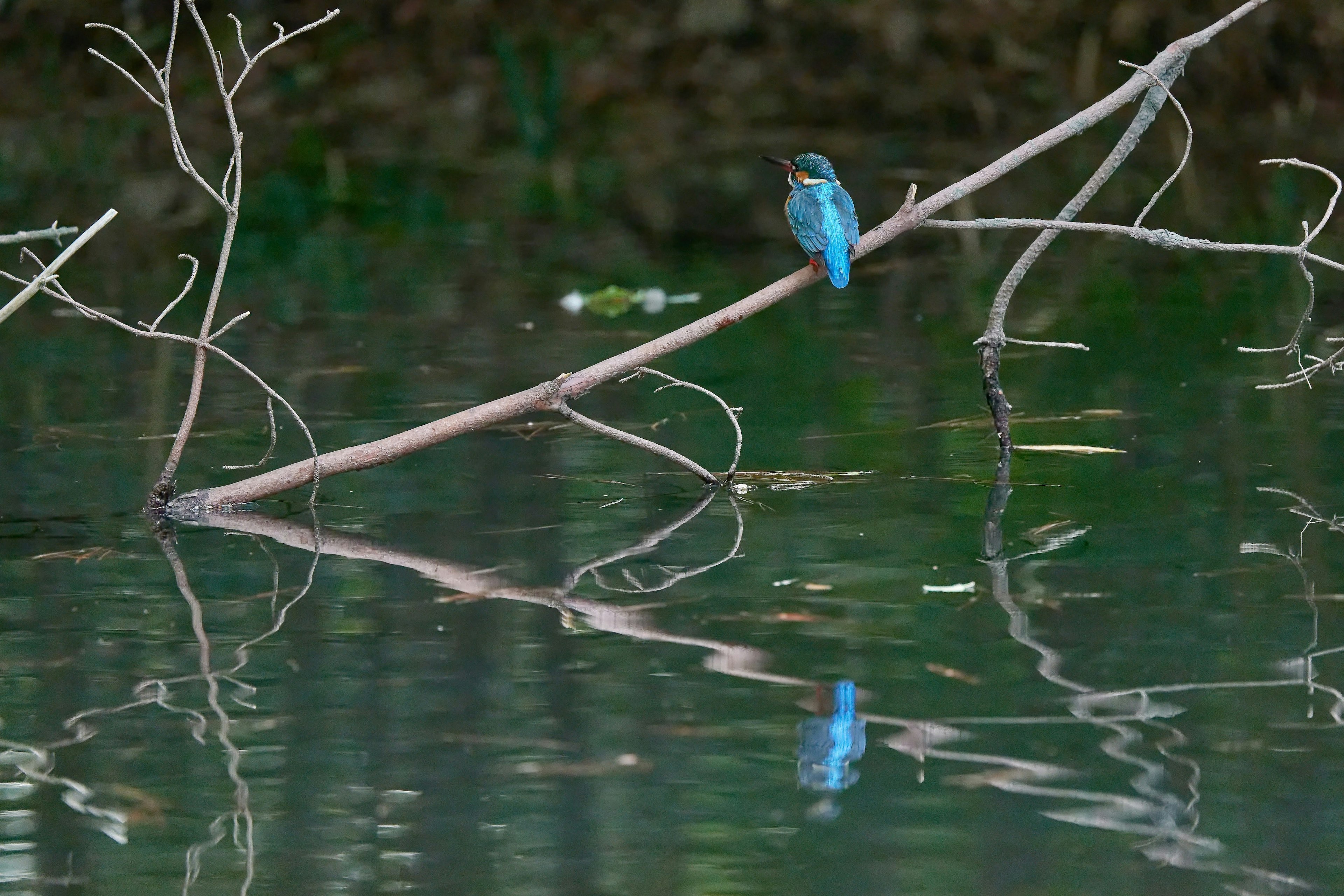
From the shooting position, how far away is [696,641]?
390cm

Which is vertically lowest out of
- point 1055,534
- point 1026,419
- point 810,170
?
point 1055,534

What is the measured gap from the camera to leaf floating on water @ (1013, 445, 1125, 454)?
5.47 meters

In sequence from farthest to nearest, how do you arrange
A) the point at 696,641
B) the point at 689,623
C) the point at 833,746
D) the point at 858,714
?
the point at 689,623 → the point at 696,641 → the point at 858,714 → the point at 833,746

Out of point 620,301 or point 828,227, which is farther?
point 620,301

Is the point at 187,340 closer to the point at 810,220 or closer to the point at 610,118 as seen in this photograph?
the point at 810,220

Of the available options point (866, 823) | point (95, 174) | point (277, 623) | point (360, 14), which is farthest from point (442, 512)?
point (360, 14)

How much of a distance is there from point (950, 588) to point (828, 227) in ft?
3.32

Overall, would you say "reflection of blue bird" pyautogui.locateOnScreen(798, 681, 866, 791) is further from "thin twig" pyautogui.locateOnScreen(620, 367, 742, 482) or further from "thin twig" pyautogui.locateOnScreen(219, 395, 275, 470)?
"thin twig" pyautogui.locateOnScreen(219, 395, 275, 470)

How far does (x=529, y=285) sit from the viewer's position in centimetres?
857

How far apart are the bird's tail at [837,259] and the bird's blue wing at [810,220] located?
0.01 metres

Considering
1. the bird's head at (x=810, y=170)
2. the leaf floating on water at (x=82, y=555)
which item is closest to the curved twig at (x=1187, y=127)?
the bird's head at (x=810, y=170)

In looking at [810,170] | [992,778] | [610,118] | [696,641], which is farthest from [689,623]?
[610,118]

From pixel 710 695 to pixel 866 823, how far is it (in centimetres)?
65

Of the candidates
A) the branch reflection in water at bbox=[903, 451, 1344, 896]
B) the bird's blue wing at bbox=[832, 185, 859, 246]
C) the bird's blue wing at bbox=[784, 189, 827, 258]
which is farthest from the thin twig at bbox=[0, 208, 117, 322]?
the branch reflection in water at bbox=[903, 451, 1344, 896]
